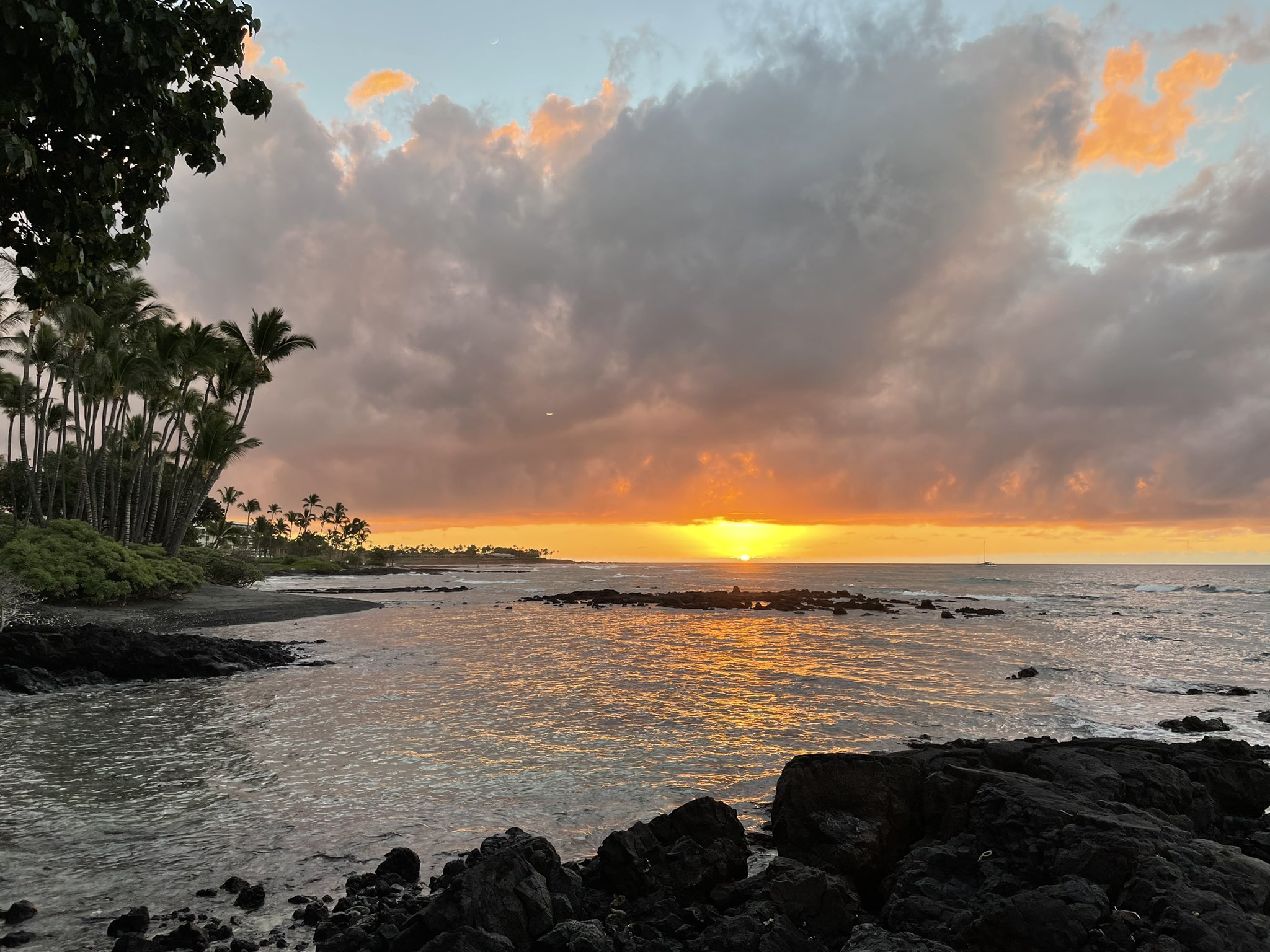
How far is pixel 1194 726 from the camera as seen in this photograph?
1429cm

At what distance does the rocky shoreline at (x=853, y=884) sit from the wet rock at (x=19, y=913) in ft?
0.32

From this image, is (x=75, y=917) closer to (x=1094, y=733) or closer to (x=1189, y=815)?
(x=1189, y=815)

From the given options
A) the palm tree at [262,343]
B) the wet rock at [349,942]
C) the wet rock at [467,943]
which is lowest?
the wet rock at [349,942]

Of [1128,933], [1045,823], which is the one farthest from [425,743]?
[1128,933]

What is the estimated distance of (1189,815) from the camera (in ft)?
25.9

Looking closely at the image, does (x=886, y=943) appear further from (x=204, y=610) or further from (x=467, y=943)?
(x=204, y=610)

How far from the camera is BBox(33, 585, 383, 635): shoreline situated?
1053 inches

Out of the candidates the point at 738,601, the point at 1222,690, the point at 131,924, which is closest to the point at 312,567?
the point at 738,601

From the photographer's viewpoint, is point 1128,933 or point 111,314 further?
point 111,314

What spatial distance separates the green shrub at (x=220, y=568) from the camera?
46.0 metres

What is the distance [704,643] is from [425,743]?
19761mm

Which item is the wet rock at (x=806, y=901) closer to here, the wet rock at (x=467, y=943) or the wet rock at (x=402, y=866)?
the wet rock at (x=467, y=943)

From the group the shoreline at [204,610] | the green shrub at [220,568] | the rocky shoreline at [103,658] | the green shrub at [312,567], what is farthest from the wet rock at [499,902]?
the green shrub at [312,567]

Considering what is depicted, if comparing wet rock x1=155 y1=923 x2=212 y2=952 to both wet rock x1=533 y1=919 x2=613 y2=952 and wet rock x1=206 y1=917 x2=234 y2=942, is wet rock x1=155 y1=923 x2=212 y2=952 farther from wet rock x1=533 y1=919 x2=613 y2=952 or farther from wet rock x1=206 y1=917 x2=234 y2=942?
wet rock x1=533 y1=919 x2=613 y2=952
